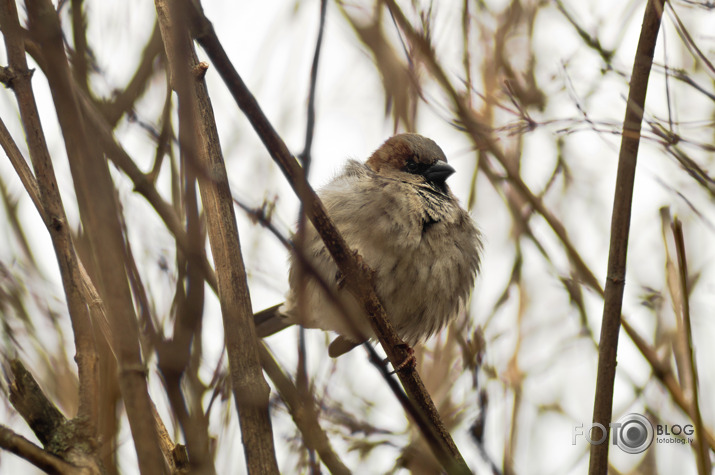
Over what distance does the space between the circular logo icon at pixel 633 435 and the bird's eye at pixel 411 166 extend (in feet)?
5.64

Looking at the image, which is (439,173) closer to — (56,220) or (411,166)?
(411,166)

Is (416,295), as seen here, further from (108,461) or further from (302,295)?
(108,461)

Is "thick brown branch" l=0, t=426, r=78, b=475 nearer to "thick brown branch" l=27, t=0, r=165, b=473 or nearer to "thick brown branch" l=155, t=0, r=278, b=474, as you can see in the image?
"thick brown branch" l=27, t=0, r=165, b=473

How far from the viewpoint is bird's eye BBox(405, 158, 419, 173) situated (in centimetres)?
393

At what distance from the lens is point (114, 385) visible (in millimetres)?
2006


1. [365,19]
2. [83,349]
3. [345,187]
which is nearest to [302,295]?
[83,349]

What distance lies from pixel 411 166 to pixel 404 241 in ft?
2.44

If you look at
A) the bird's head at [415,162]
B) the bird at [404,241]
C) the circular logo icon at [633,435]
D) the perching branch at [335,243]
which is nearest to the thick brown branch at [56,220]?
the perching branch at [335,243]

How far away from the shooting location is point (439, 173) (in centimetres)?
385

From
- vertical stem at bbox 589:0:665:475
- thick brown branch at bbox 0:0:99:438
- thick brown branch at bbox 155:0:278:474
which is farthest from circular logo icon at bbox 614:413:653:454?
thick brown branch at bbox 0:0:99:438

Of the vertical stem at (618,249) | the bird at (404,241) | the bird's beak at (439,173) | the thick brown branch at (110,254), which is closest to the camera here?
the thick brown branch at (110,254)

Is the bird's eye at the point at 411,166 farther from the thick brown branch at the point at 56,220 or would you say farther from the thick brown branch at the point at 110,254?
the thick brown branch at the point at 110,254

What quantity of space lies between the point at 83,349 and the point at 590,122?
2058 mm

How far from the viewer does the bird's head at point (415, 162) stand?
385 centimetres
